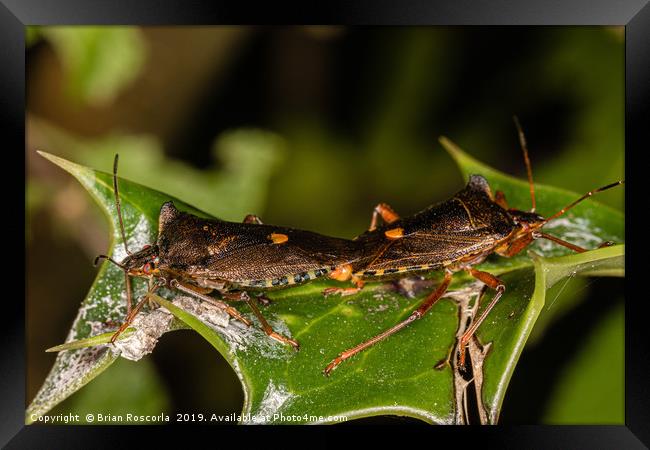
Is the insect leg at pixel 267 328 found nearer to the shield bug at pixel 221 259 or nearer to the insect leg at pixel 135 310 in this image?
the shield bug at pixel 221 259

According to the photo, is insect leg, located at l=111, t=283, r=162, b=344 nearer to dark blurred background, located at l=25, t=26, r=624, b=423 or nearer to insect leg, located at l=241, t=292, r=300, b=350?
insect leg, located at l=241, t=292, r=300, b=350

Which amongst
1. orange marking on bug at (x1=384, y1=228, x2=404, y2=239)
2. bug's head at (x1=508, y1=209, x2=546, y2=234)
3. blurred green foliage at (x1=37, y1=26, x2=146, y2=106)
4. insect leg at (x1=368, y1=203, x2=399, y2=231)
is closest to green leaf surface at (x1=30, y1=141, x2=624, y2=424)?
bug's head at (x1=508, y1=209, x2=546, y2=234)

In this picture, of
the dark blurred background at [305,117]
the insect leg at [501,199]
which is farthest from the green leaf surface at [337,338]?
the dark blurred background at [305,117]

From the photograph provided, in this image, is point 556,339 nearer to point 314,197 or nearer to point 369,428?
point 369,428

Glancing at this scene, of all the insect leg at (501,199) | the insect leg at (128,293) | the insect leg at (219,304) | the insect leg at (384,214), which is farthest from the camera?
the insect leg at (384,214)
